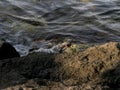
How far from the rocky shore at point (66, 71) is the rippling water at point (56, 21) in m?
2.72

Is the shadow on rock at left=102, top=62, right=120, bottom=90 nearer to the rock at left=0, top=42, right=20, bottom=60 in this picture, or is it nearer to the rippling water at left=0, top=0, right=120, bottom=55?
the rock at left=0, top=42, right=20, bottom=60

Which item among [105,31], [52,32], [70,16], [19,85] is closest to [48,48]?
[52,32]

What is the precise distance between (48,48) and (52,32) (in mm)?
964

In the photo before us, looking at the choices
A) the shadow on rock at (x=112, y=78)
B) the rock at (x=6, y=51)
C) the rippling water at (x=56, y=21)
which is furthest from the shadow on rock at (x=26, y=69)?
the rippling water at (x=56, y=21)

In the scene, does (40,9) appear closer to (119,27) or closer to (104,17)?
(104,17)

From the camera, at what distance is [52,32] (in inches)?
271

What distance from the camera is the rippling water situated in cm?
657

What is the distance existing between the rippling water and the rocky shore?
2.72m

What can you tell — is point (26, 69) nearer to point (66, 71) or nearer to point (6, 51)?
point (66, 71)

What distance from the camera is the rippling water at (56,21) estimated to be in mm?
6566

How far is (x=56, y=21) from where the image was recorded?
7.62m

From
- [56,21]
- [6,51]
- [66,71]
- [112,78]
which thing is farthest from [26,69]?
[56,21]

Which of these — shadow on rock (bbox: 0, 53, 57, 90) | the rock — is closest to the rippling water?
the rock

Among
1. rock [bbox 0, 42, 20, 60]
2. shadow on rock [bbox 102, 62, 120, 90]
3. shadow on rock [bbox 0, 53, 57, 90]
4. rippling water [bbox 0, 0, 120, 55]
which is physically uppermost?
shadow on rock [bbox 102, 62, 120, 90]
